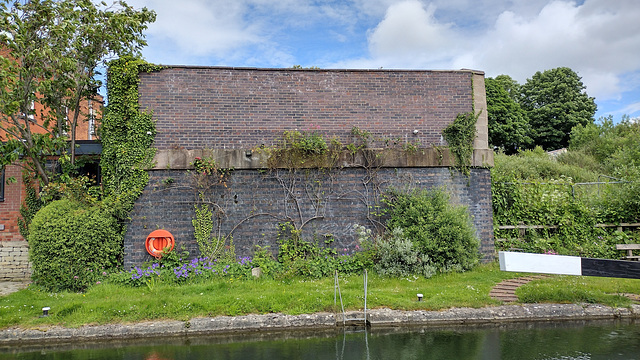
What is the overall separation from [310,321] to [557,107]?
34928 millimetres

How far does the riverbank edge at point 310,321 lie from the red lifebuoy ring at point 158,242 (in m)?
2.40

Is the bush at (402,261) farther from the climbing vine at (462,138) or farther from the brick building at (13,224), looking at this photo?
the brick building at (13,224)

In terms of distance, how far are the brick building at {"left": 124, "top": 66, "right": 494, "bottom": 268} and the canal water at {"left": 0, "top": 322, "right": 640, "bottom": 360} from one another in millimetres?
3237

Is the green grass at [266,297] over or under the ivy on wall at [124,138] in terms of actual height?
under

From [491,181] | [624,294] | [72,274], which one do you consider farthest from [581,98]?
[72,274]

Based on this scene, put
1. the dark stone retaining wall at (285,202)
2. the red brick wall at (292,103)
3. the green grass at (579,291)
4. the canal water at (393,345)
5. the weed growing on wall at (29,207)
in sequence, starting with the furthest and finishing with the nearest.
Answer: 1. the weed growing on wall at (29,207)
2. the red brick wall at (292,103)
3. the dark stone retaining wall at (285,202)
4. the green grass at (579,291)
5. the canal water at (393,345)

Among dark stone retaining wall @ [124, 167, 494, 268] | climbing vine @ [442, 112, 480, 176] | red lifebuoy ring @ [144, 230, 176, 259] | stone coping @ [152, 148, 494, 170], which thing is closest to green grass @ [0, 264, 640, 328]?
red lifebuoy ring @ [144, 230, 176, 259]

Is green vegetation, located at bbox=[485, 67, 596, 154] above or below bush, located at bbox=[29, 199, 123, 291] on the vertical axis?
above

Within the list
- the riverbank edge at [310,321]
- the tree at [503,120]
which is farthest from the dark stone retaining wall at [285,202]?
the tree at [503,120]

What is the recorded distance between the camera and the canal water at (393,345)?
625cm

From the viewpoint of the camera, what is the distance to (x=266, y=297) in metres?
8.15

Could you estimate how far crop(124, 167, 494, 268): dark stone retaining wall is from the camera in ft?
32.9

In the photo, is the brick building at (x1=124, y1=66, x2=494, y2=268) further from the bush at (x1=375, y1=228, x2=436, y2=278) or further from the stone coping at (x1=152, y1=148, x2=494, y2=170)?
the bush at (x1=375, y1=228, x2=436, y2=278)

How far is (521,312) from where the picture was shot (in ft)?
25.9
